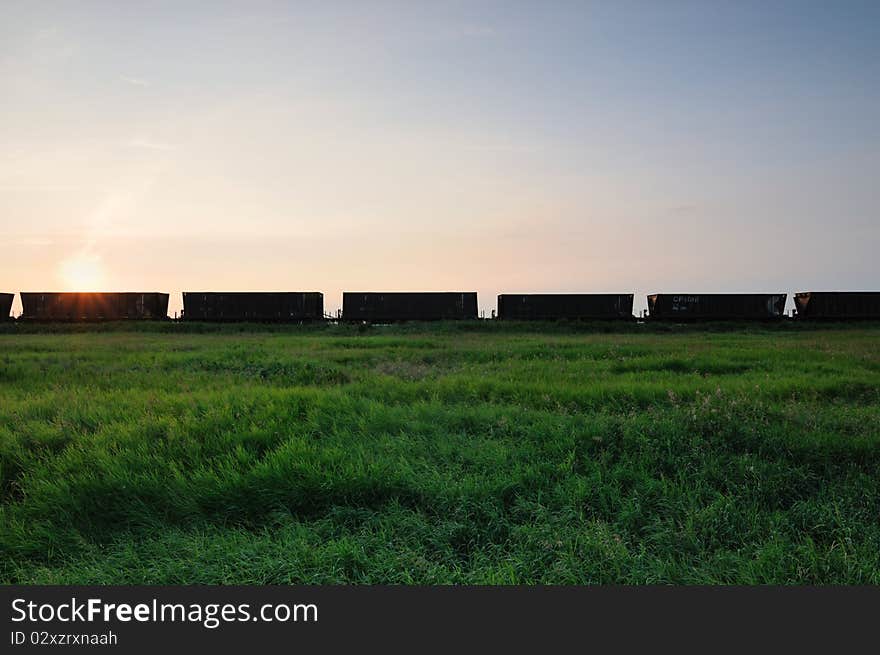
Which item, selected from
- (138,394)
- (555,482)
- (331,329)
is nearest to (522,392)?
(555,482)

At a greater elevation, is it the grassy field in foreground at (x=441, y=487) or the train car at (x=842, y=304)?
the train car at (x=842, y=304)

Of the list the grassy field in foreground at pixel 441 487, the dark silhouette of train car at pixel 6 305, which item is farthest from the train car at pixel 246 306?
the grassy field in foreground at pixel 441 487

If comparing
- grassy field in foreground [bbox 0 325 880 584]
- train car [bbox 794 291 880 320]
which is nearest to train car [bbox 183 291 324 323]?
grassy field in foreground [bbox 0 325 880 584]

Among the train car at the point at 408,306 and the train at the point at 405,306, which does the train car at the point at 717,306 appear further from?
the train car at the point at 408,306

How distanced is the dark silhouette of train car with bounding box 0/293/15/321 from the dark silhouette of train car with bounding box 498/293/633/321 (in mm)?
40834

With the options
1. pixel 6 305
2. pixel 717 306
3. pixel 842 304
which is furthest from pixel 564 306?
pixel 6 305

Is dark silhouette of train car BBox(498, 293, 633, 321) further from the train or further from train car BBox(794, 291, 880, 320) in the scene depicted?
train car BBox(794, 291, 880, 320)

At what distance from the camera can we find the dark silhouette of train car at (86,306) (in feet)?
137

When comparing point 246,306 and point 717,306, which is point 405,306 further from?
point 717,306

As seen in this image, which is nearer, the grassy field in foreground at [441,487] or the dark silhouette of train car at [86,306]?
the grassy field in foreground at [441,487]

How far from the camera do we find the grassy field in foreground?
4.15 meters

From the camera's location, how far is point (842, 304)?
42562mm

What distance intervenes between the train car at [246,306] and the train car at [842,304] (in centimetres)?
4028

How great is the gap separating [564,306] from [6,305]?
46238 millimetres
